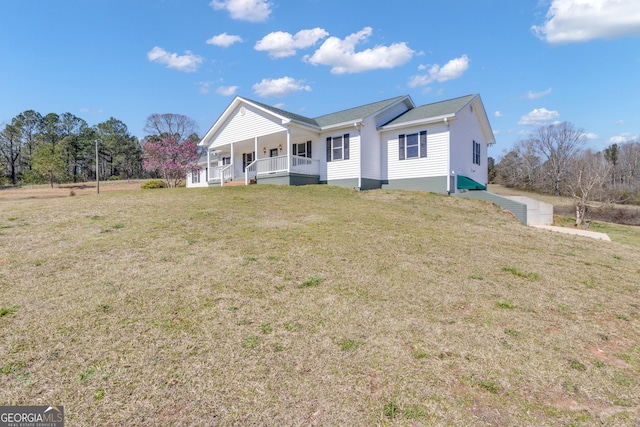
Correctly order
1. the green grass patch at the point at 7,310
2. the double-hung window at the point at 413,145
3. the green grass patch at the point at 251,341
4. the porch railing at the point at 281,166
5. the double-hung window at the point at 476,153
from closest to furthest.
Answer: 1. the green grass patch at the point at 251,341
2. the green grass patch at the point at 7,310
3. the double-hung window at the point at 413,145
4. the porch railing at the point at 281,166
5. the double-hung window at the point at 476,153

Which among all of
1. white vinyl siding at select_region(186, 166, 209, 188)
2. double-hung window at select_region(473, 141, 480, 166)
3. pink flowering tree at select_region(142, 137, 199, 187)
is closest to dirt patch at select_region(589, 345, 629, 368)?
double-hung window at select_region(473, 141, 480, 166)

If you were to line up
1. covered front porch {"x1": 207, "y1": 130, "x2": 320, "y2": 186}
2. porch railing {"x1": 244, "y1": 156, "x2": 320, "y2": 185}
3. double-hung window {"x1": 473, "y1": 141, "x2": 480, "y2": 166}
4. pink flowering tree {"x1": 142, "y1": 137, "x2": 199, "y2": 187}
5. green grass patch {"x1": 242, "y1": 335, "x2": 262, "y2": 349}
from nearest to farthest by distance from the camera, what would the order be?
green grass patch {"x1": 242, "y1": 335, "x2": 262, "y2": 349}, covered front porch {"x1": 207, "y1": 130, "x2": 320, "y2": 186}, porch railing {"x1": 244, "y1": 156, "x2": 320, "y2": 185}, double-hung window {"x1": 473, "y1": 141, "x2": 480, "y2": 166}, pink flowering tree {"x1": 142, "y1": 137, "x2": 199, "y2": 187}

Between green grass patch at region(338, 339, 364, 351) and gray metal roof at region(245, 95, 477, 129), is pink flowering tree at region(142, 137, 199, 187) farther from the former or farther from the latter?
green grass patch at region(338, 339, 364, 351)

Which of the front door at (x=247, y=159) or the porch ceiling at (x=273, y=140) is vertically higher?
the porch ceiling at (x=273, y=140)

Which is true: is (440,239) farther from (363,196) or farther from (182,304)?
(363,196)

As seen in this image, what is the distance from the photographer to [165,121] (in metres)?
56.4

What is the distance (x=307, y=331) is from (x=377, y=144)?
15682mm

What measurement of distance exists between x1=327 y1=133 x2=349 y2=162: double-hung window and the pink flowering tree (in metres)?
11.9

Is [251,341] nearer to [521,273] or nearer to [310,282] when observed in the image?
[310,282]

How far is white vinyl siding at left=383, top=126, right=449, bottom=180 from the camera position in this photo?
52.4 feet

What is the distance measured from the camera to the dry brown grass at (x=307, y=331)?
2.37 meters

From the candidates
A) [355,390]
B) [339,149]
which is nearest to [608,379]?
[355,390]

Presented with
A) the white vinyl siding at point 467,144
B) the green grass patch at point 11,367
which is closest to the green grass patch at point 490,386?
the green grass patch at point 11,367

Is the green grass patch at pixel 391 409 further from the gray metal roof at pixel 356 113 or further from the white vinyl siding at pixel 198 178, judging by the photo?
the white vinyl siding at pixel 198 178
